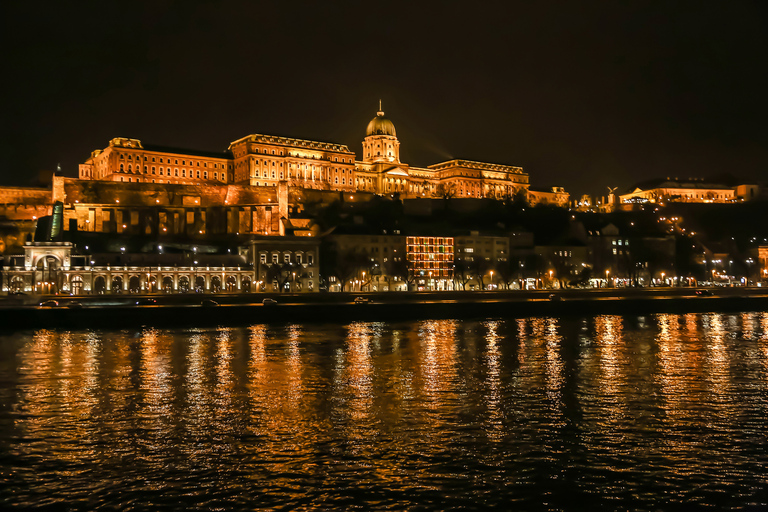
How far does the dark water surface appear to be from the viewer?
903 cm

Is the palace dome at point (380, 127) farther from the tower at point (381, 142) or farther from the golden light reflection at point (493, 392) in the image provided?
the golden light reflection at point (493, 392)

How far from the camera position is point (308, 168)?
10875 centimetres

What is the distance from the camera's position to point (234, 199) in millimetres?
88875

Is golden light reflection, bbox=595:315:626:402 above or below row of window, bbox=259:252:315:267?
below

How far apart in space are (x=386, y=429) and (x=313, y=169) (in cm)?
9890

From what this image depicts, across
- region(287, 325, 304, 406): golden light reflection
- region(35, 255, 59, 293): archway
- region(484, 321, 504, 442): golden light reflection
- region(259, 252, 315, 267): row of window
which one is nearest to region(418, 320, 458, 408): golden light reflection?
region(484, 321, 504, 442): golden light reflection

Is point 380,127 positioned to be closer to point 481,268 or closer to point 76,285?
point 481,268

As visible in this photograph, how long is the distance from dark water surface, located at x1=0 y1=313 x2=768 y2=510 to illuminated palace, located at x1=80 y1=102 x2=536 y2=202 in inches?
2702

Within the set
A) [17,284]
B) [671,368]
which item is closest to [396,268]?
[17,284]

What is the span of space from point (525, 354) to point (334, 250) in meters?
51.7

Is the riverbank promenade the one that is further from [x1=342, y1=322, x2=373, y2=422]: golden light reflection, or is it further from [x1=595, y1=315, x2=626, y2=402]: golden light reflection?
[x1=342, y1=322, x2=373, y2=422]: golden light reflection

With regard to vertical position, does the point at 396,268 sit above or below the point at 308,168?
below

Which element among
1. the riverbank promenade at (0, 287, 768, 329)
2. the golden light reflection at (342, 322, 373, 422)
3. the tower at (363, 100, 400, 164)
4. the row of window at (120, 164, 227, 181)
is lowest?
the golden light reflection at (342, 322, 373, 422)

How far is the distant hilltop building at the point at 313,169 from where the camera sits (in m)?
96.1
